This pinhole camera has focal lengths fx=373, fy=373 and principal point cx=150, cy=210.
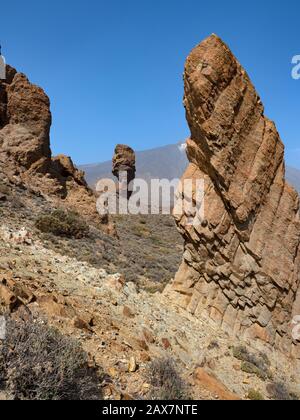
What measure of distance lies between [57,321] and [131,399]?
Answer: 6.23ft

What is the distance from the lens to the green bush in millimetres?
16625

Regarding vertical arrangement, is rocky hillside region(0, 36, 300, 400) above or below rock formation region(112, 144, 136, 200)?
below

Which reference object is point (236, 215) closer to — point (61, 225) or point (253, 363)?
point (253, 363)

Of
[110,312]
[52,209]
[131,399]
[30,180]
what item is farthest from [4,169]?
[131,399]

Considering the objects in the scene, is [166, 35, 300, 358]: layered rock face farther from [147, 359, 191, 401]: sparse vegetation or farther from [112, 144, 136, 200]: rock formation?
[112, 144, 136, 200]: rock formation

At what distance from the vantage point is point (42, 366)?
15.1ft

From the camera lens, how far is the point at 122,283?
32.1 ft

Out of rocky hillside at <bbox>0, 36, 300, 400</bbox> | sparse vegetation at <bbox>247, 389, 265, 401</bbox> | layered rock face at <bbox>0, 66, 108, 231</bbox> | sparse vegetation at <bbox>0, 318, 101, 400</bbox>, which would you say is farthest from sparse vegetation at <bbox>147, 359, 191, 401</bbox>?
layered rock face at <bbox>0, 66, 108, 231</bbox>

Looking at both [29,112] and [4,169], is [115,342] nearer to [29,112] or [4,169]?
[4,169]

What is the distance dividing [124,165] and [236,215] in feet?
162

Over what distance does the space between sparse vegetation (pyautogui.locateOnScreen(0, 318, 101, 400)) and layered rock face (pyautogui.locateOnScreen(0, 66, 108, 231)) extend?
17913 millimetres

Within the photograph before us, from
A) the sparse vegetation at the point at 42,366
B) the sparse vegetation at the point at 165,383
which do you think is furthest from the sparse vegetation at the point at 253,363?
the sparse vegetation at the point at 42,366

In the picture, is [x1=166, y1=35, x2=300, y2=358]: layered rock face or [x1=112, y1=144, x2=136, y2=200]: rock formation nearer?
[x1=166, y1=35, x2=300, y2=358]: layered rock face
